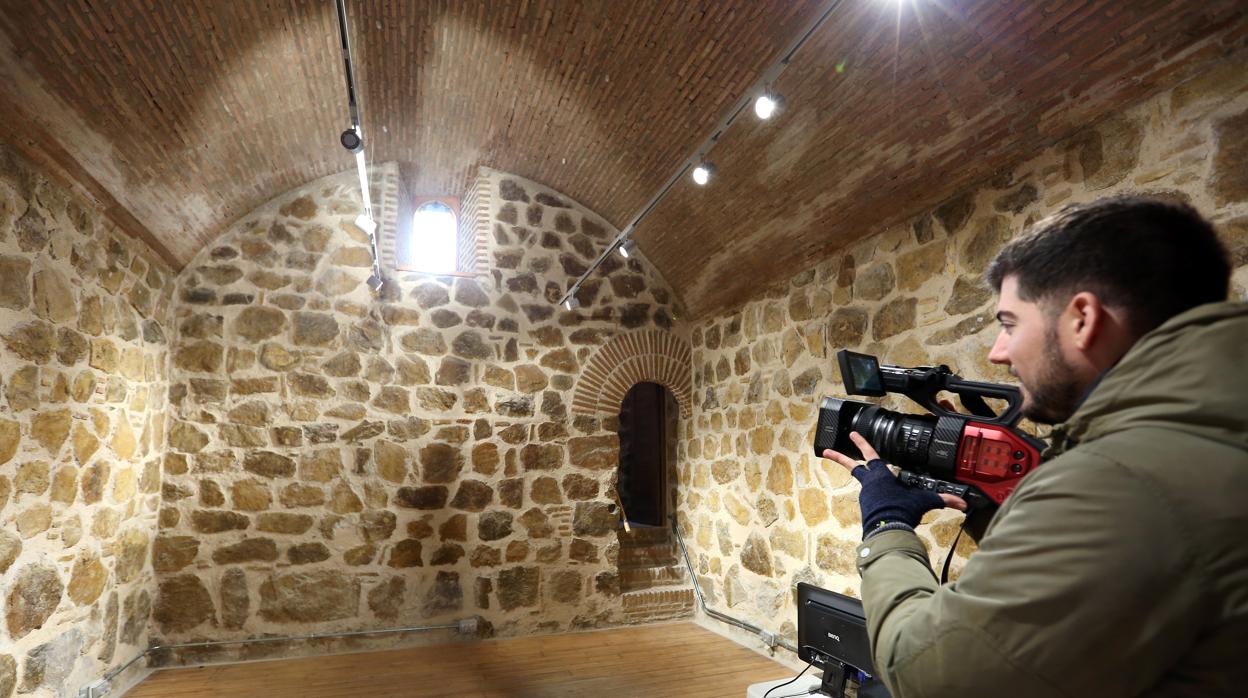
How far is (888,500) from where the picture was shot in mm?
947

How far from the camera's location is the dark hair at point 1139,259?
0.67 metres

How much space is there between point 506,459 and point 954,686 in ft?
12.9

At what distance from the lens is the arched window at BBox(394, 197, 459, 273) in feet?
15.2

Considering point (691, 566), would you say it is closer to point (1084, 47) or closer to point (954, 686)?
point (1084, 47)

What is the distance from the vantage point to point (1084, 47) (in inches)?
73.4

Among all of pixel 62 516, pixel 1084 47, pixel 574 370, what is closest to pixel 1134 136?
pixel 1084 47

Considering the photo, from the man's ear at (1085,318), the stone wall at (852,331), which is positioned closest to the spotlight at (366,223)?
the stone wall at (852,331)

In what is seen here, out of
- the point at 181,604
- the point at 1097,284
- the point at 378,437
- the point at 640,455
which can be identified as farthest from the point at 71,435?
the point at 640,455

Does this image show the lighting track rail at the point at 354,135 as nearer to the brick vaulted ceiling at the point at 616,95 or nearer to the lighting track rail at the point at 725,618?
the brick vaulted ceiling at the point at 616,95

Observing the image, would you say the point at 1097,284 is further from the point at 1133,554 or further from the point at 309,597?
the point at 309,597

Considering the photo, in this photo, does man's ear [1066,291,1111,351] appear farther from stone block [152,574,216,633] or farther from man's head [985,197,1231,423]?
stone block [152,574,216,633]

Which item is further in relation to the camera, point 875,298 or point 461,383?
point 461,383

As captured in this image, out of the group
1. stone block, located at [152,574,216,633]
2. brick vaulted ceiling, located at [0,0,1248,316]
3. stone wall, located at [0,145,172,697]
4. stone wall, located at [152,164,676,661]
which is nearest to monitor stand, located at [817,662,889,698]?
brick vaulted ceiling, located at [0,0,1248,316]

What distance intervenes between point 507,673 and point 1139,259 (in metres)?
3.61
